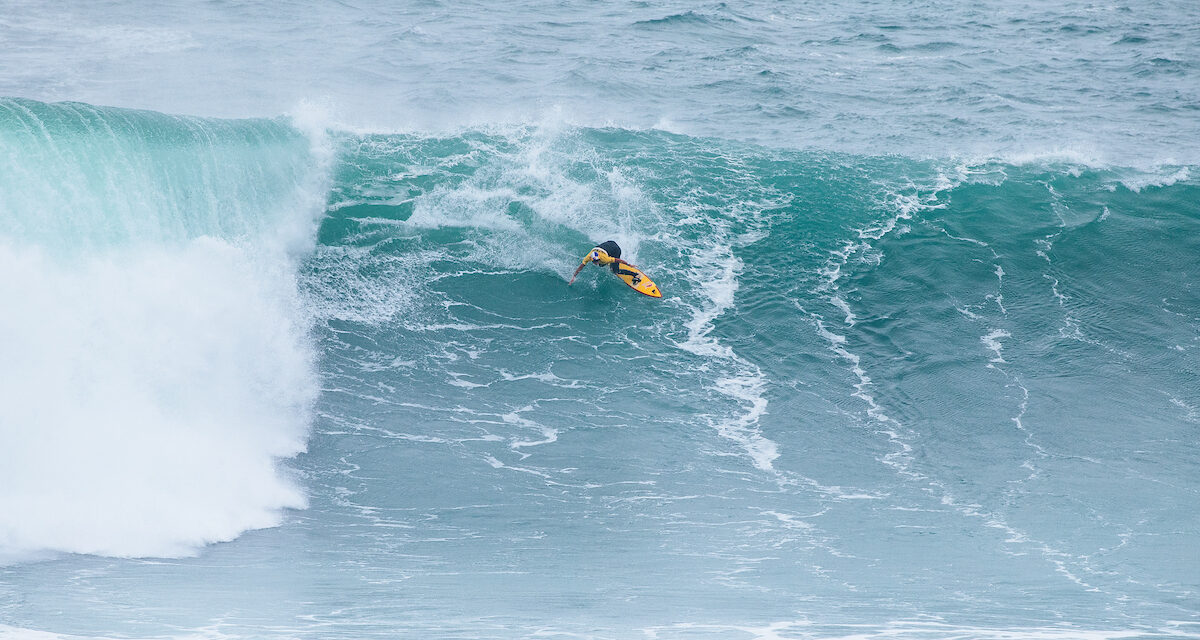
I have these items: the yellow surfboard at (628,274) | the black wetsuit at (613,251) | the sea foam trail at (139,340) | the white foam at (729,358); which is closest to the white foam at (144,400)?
the sea foam trail at (139,340)

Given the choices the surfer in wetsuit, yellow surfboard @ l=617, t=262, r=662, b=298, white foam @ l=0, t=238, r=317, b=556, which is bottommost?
white foam @ l=0, t=238, r=317, b=556

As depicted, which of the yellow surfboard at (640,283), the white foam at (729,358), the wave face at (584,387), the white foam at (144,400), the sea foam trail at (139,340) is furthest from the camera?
the yellow surfboard at (640,283)

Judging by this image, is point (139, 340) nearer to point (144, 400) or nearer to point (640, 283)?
point (144, 400)

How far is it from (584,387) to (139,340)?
25.8ft

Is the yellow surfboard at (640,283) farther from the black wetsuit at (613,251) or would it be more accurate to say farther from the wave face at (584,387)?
the wave face at (584,387)

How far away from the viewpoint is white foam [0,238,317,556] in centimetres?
1525

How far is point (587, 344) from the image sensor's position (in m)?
22.5

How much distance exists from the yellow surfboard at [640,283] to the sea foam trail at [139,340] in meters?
6.96

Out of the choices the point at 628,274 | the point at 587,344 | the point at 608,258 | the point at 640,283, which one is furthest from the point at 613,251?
the point at 587,344

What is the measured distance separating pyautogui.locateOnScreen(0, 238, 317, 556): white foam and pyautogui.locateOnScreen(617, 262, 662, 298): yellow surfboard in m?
7.05

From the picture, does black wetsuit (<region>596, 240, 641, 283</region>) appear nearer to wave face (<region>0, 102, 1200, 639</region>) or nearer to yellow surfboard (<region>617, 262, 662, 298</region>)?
yellow surfboard (<region>617, 262, 662, 298</region>)

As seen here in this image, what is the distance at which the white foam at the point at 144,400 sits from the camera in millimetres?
15250

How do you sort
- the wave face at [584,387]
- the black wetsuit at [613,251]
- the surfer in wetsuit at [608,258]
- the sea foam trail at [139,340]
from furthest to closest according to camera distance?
1. the black wetsuit at [613,251]
2. the surfer in wetsuit at [608,258]
3. the sea foam trail at [139,340]
4. the wave face at [584,387]

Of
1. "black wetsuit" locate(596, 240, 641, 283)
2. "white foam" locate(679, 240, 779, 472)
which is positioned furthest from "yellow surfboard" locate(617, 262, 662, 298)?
"white foam" locate(679, 240, 779, 472)
